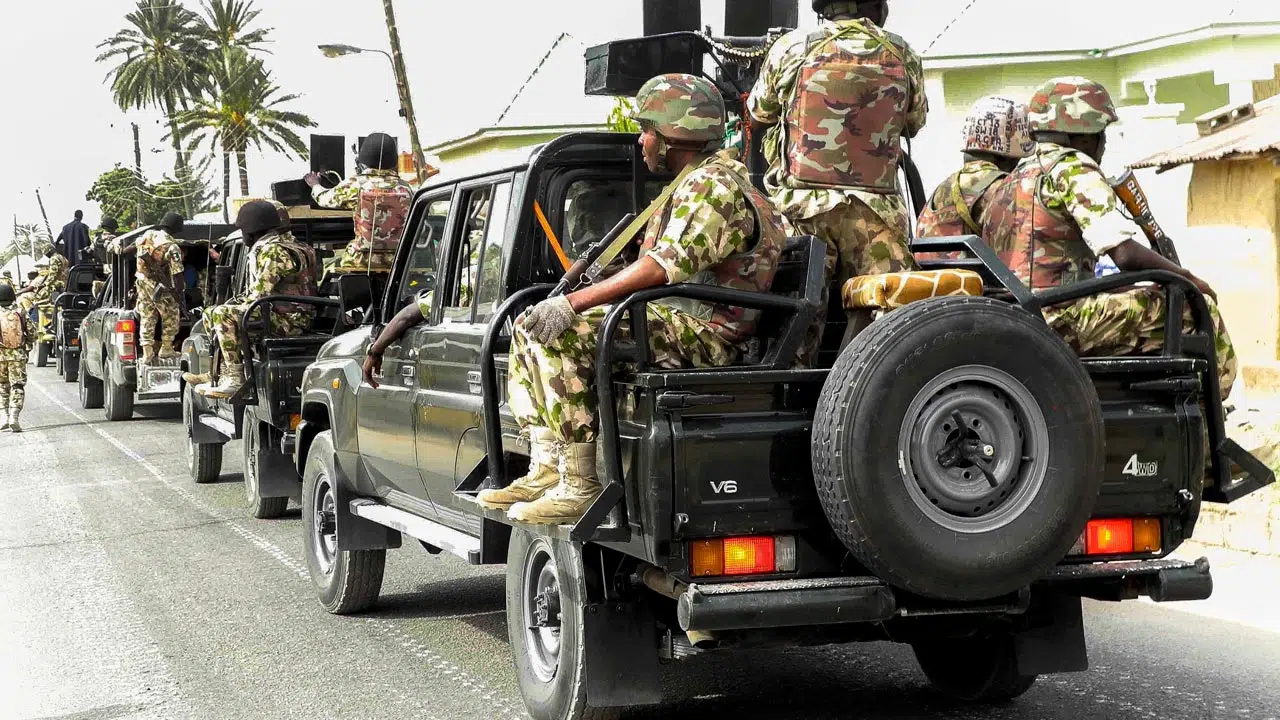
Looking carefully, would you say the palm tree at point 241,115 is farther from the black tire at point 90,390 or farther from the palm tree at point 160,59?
the black tire at point 90,390

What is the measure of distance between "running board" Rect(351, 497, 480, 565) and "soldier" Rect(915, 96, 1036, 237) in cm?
217

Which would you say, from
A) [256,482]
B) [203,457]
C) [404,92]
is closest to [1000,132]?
[256,482]

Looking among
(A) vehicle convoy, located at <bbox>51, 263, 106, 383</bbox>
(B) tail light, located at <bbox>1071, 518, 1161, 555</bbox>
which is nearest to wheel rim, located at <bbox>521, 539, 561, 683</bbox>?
(B) tail light, located at <bbox>1071, 518, 1161, 555</bbox>

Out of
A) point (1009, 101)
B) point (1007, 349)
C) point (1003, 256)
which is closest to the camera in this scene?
point (1007, 349)

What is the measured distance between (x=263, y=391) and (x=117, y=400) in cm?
1046

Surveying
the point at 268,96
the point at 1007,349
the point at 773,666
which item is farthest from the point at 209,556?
the point at 268,96

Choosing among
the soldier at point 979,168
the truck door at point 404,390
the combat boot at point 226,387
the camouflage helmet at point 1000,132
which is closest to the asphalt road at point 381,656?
the truck door at point 404,390

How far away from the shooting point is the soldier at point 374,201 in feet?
35.8

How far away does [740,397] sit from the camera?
15.1ft

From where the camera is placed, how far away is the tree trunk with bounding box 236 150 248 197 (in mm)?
59028

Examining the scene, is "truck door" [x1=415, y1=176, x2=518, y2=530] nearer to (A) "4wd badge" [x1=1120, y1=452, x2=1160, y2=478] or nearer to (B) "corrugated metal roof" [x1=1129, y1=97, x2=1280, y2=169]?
(A) "4wd badge" [x1=1120, y1=452, x2=1160, y2=478]

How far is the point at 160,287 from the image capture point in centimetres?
1812

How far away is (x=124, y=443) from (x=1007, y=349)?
15.1 metres

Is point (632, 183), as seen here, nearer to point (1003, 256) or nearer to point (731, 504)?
point (1003, 256)
